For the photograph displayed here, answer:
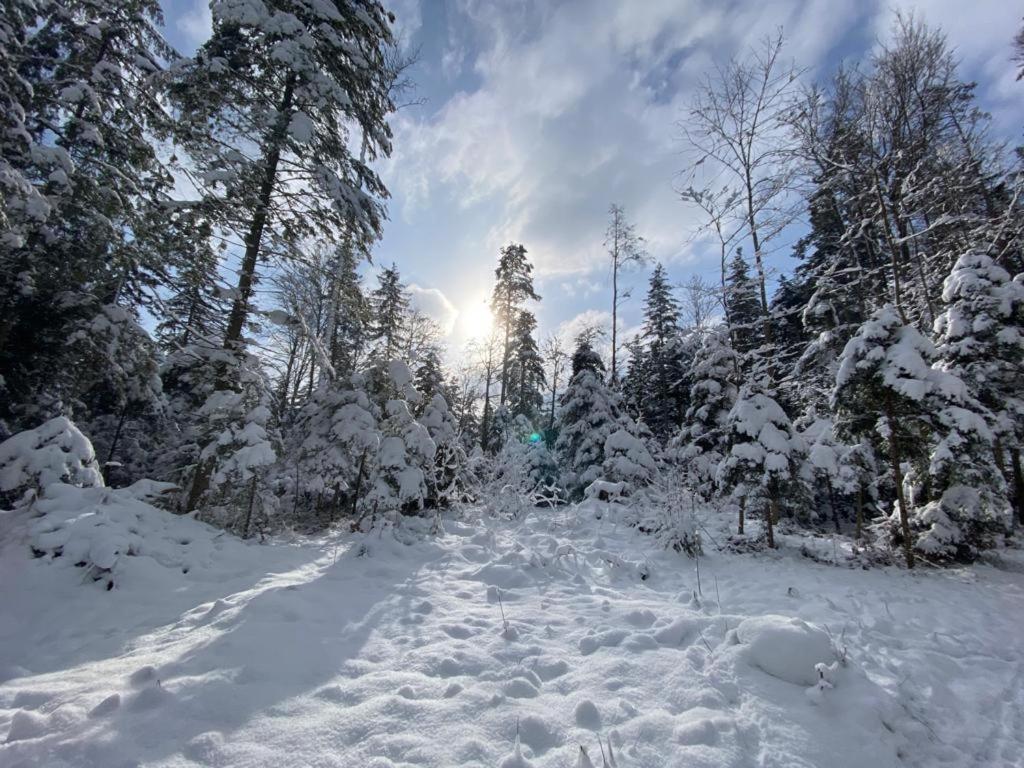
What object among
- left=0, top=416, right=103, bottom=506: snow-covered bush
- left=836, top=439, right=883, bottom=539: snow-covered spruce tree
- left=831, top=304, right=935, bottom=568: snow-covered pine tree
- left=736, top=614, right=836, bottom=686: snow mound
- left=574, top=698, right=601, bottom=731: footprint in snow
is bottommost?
left=574, top=698, right=601, bottom=731: footprint in snow

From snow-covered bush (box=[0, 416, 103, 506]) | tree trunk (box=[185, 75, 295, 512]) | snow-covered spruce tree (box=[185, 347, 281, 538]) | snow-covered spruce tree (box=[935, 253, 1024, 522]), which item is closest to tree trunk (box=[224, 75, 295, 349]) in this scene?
tree trunk (box=[185, 75, 295, 512])

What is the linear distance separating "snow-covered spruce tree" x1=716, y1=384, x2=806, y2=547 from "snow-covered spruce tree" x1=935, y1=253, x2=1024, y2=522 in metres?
3.87

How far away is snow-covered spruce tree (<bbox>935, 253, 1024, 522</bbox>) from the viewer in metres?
8.60

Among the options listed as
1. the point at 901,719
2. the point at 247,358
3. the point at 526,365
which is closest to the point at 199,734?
the point at 901,719

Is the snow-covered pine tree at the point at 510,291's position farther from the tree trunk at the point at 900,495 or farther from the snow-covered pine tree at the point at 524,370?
the tree trunk at the point at 900,495

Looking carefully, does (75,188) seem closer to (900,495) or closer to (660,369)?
(900,495)

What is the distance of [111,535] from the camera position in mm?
4945

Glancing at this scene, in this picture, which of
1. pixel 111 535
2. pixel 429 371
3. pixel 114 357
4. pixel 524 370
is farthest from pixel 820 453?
pixel 524 370

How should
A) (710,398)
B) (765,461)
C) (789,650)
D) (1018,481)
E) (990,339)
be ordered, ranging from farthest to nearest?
(710,398)
(1018,481)
(990,339)
(765,461)
(789,650)

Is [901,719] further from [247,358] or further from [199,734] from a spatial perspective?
[247,358]

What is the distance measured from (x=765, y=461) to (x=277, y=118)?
1152 centimetres

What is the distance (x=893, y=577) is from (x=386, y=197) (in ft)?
39.7

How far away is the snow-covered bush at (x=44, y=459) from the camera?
5336 millimetres

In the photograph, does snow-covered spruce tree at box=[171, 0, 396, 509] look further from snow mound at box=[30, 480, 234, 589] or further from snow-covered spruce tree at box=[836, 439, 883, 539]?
snow-covered spruce tree at box=[836, 439, 883, 539]
